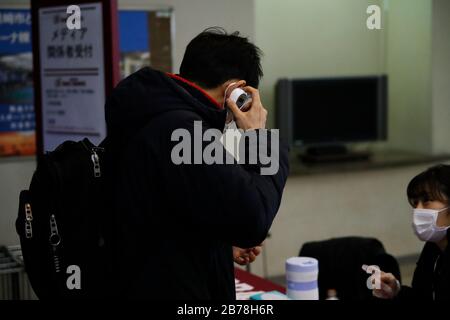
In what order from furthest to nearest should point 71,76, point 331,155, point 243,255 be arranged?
point 331,155
point 71,76
point 243,255

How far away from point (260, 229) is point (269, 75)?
409cm

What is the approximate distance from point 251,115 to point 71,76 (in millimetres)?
1532

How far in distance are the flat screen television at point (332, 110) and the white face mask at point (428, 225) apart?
2953 millimetres

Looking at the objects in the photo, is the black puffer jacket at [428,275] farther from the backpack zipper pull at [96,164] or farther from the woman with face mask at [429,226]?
the backpack zipper pull at [96,164]

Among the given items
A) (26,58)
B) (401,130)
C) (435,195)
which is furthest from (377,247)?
(401,130)

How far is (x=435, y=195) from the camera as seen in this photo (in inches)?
88.0

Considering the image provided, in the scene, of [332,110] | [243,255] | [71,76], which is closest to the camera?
[243,255]

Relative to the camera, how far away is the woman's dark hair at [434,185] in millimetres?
2225

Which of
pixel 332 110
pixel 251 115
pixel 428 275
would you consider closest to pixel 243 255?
pixel 251 115

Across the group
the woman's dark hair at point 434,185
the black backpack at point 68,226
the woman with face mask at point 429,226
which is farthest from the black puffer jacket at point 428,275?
the black backpack at point 68,226

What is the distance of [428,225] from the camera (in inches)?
87.7

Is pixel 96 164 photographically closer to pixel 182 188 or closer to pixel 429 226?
pixel 182 188

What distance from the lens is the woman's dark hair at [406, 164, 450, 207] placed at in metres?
2.22

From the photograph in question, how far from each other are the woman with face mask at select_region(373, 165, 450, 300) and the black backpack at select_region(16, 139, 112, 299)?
1.08 metres
